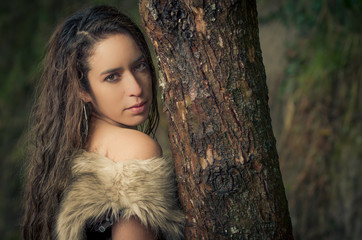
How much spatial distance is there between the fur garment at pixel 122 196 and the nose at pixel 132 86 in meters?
0.29

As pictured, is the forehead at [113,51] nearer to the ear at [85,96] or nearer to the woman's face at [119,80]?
the woman's face at [119,80]

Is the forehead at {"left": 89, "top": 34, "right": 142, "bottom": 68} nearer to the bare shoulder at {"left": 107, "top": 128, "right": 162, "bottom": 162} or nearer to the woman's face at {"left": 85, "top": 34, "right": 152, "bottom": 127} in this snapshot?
the woman's face at {"left": 85, "top": 34, "right": 152, "bottom": 127}

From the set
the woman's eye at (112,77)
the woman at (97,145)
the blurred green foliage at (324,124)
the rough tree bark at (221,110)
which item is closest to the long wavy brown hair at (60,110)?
the woman at (97,145)

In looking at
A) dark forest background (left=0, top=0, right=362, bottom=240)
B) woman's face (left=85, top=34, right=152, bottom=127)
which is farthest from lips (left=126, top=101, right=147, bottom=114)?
dark forest background (left=0, top=0, right=362, bottom=240)

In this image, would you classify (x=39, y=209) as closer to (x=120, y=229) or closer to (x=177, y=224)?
(x=120, y=229)

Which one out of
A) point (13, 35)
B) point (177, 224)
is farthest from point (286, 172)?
point (13, 35)

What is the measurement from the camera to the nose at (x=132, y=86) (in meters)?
1.61

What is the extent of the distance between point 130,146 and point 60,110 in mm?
415

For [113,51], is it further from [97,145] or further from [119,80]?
[97,145]

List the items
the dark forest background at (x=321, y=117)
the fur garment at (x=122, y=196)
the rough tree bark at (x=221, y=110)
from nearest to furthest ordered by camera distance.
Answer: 1. the rough tree bark at (x=221, y=110)
2. the fur garment at (x=122, y=196)
3. the dark forest background at (x=321, y=117)

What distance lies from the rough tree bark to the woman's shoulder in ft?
0.57

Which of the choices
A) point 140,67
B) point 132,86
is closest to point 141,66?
point 140,67

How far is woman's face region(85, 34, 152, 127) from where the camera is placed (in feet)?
5.23

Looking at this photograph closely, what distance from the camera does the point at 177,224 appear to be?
1.51 meters
